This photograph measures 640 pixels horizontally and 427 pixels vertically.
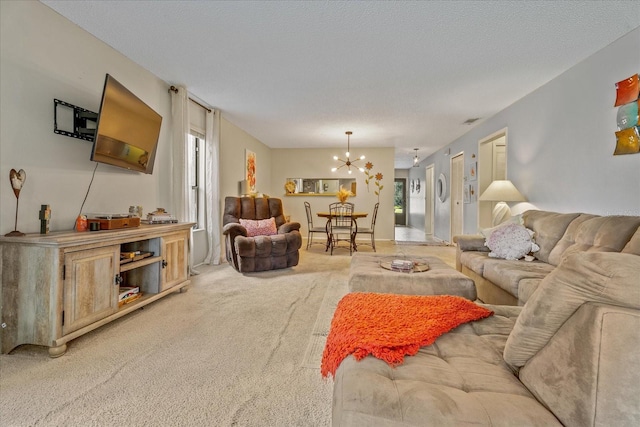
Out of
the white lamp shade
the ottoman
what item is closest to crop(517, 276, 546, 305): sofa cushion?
the ottoman

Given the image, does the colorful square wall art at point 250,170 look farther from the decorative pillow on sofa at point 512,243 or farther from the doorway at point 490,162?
the decorative pillow on sofa at point 512,243

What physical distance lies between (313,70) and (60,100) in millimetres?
2241

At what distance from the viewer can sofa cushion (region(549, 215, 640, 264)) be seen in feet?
Answer: 7.11

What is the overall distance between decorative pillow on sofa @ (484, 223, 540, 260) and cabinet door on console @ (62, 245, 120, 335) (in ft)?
11.3

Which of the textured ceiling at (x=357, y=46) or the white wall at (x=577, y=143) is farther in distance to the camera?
the white wall at (x=577, y=143)

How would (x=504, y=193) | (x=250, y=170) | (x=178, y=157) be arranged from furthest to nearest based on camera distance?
(x=250, y=170)
(x=504, y=193)
(x=178, y=157)

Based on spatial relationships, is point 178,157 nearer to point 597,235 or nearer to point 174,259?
point 174,259

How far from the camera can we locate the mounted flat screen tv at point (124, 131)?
7.59ft

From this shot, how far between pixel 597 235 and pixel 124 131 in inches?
155

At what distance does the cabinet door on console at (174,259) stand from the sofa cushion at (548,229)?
3583 millimetres

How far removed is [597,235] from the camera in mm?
2348

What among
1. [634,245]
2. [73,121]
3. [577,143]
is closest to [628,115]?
[577,143]

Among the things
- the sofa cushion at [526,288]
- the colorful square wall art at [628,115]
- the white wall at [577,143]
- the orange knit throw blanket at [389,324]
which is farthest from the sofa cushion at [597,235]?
the orange knit throw blanket at [389,324]

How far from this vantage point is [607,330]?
722 mm
